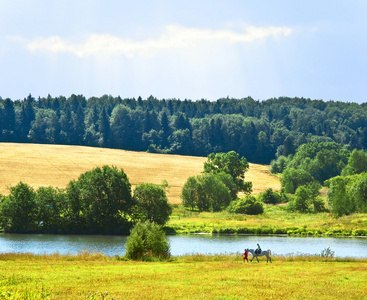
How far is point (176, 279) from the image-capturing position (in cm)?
3058

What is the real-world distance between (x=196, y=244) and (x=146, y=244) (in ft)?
95.2

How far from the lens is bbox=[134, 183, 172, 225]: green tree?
3511 inches

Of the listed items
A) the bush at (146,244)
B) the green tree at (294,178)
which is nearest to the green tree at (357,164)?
the green tree at (294,178)

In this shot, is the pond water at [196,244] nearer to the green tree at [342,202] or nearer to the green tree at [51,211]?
the green tree at [51,211]

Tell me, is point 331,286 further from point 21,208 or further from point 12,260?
point 21,208

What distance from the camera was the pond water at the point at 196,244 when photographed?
6347 cm

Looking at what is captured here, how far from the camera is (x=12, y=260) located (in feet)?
127

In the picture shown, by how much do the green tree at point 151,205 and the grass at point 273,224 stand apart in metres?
2.59

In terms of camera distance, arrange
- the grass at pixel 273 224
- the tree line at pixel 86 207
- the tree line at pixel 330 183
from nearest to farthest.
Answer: the grass at pixel 273 224
the tree line at pixel 86 207
the tree line at pixel 330 183

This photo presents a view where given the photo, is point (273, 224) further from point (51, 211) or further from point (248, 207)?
point (51, 211)

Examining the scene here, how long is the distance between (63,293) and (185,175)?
5482 inches

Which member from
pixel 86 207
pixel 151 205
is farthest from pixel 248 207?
pixel 86 207

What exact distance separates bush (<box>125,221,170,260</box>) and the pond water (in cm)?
1720

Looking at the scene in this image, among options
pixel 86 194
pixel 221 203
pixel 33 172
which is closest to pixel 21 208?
pixel 86 194
